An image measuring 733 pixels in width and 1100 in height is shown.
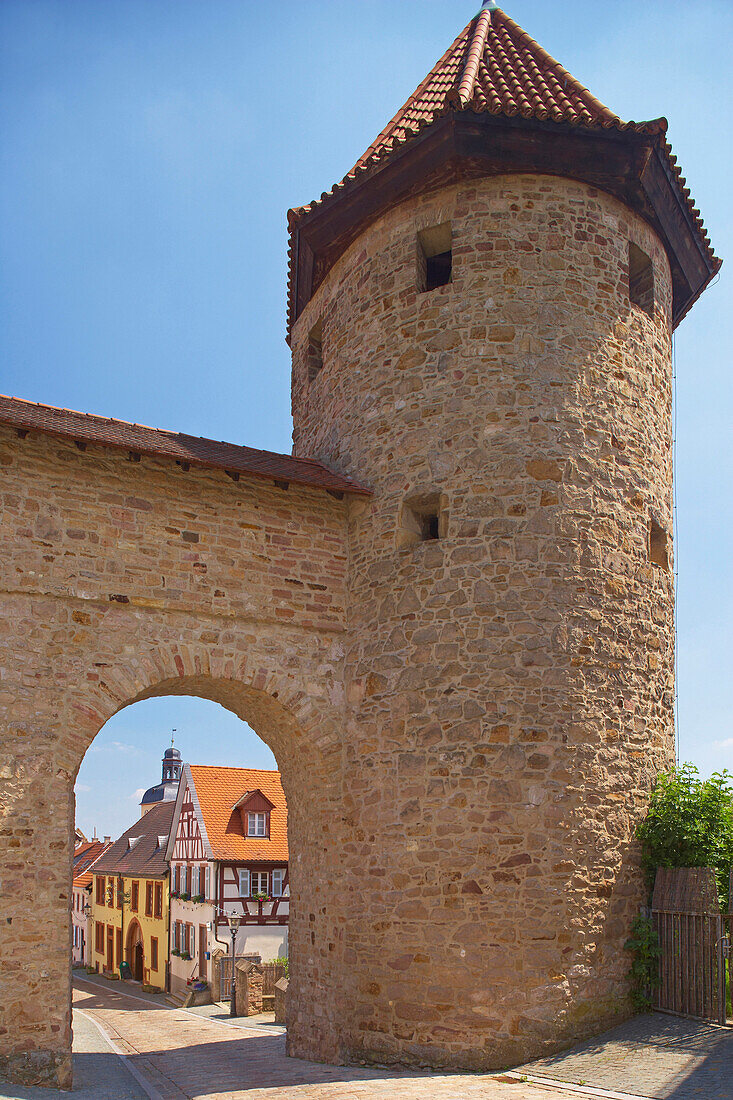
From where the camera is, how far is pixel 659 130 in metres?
8.76

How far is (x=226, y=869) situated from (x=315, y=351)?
17233 millimetres

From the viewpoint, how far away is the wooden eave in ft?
28.9

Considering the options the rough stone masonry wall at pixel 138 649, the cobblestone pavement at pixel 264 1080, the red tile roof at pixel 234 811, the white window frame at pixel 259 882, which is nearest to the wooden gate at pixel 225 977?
the white window frame at pixel 259 882

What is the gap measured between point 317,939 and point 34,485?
4.95 metres

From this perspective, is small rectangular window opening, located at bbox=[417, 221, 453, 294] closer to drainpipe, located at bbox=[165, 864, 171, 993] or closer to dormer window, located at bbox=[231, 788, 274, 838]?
dormer window, located at bbox=[231, 788, 274, 838]

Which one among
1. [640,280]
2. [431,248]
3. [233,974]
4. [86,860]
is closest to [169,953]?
[233,974]

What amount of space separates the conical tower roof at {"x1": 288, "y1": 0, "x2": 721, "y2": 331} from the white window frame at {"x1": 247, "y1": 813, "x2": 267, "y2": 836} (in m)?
18.3

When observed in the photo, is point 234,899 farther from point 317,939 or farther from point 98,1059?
point 317,939

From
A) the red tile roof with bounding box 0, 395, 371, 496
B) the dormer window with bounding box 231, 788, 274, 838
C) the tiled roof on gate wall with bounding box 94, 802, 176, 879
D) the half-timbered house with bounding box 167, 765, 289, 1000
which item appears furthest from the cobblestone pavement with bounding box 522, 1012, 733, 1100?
the tiled roof on gate wall with bounding box 94, 802, 176, 879

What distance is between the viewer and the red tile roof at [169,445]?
7828mm

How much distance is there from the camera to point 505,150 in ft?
29.5

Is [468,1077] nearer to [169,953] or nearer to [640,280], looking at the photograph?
[640,280]

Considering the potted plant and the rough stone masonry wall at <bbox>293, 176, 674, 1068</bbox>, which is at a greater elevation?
the rough stone masonry wall at <bbox>293, 176, 674, 1068</bbox>

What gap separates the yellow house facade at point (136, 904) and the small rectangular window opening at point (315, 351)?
22.2 meters
